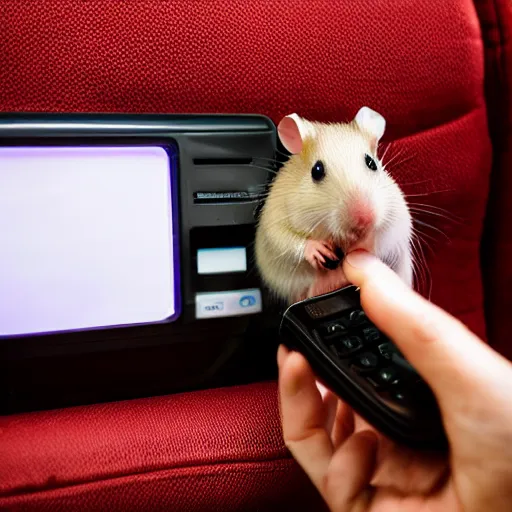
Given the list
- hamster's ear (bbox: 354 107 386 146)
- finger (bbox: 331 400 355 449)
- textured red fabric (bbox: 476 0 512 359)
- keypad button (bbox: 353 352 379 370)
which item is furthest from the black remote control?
textured red fabric (bbox: 476 0 512 359)

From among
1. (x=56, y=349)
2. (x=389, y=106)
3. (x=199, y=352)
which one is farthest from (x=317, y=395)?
(x=389, y=106)

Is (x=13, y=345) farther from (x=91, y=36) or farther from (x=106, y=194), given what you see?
(x=91, y=36)

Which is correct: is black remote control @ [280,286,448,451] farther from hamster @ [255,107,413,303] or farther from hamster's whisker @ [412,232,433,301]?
hamster's whisker @ [412,232,433,301]

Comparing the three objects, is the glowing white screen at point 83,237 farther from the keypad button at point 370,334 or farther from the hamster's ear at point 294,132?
the keypad button at point 370,334

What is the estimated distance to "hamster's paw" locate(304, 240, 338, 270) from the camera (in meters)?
0.56

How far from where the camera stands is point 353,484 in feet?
1.52

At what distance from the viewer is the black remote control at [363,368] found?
0.40m

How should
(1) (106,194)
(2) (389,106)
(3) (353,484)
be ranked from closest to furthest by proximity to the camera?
(3) (353,484)
(1) (106,194)
(2) (389,106)

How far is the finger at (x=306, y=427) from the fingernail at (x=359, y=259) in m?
0.10

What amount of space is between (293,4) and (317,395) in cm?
49

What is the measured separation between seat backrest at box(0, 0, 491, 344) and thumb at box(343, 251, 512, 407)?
1.09 ft

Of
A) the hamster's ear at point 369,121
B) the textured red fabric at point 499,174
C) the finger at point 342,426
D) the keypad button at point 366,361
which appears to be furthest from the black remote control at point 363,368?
the textured red fabric at point 499,174

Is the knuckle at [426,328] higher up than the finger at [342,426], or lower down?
higher up

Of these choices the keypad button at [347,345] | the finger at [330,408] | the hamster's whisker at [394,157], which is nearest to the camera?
the keypad button at [347,345]
